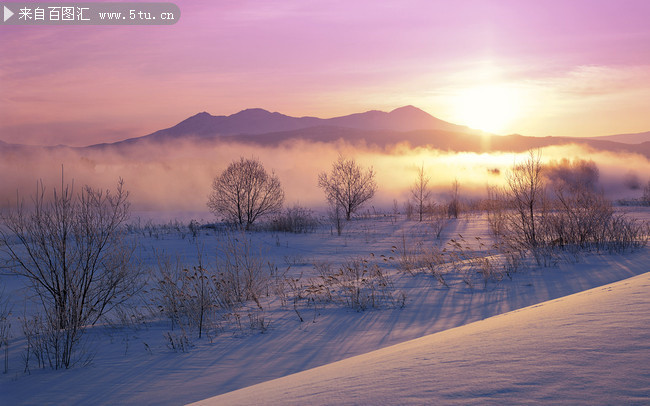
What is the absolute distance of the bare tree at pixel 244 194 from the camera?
95.6ft

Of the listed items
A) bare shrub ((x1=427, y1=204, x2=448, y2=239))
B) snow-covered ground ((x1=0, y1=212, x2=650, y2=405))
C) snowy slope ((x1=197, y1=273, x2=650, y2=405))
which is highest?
snowy slope ((x1=197, y1=273, x2=650, y2=405))

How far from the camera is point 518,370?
83.7 inches

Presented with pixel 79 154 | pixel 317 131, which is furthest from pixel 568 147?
pixel 79 154

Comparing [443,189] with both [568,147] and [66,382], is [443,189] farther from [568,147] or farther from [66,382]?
[66,382]

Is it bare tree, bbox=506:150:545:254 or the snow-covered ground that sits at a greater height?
bare tree, bbox=506:150:545:254

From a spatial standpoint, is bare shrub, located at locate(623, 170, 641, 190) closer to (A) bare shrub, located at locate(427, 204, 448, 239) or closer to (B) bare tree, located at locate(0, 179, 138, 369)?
(A) bare shrub, located at locate(427, 204, 448, 239)

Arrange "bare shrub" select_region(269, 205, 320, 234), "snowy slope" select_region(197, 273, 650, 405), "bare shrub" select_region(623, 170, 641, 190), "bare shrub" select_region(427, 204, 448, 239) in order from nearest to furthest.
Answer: "snowy slope" select_region(197, 273, 650, 405), "bare shrub" select_region(427, 204, 448, 239), "bare shrub" select_region(269, 205, 320, 234), "bare shrub" select_region(623, 170, 641, 190)

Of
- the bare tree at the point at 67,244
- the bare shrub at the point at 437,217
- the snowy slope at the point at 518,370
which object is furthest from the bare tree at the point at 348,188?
the snowy slope at the point at 518,370

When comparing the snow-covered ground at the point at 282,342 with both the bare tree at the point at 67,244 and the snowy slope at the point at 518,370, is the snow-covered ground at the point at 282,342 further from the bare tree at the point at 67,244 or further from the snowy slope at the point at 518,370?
the bare tree at the point at 67,244

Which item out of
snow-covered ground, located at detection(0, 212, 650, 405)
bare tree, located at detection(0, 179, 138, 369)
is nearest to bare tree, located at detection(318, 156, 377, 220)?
snow-covered ground, located at detection(0, 212, 650, 405)

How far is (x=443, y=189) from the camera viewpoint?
72125 mm

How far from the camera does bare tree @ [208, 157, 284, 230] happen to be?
29141mm

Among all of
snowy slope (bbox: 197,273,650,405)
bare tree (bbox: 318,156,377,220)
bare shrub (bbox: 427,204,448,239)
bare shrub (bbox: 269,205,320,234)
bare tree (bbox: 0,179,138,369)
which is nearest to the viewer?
snowy slope (bbox: 197,273,650,405)

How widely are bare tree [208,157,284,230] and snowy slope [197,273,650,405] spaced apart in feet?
86.8
